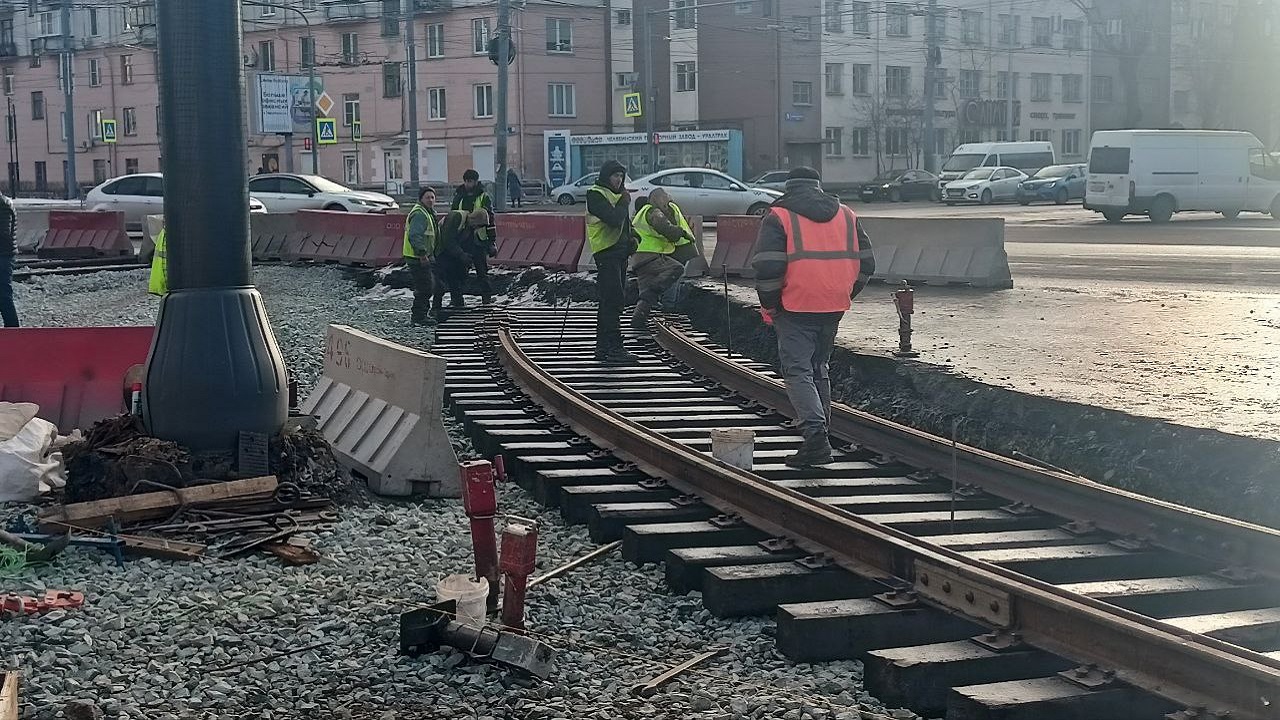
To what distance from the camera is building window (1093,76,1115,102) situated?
79750 millimetres

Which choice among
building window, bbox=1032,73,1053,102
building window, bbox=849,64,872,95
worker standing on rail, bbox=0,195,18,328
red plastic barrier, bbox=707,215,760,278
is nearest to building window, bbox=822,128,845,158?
building window, bbox=849,64,872,95

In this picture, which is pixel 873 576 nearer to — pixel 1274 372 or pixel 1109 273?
pixel 1274 372

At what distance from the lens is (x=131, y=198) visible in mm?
32594

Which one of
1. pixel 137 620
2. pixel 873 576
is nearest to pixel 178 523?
pixel 137 620

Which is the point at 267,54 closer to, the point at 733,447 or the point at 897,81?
the point at 897,81

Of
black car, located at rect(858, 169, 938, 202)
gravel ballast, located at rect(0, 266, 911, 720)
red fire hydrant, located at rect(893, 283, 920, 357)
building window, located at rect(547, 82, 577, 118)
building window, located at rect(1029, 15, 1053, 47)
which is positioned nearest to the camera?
gravel ballast, located at rect(0, 266, 911, 720)

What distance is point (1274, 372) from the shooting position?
11117 mm

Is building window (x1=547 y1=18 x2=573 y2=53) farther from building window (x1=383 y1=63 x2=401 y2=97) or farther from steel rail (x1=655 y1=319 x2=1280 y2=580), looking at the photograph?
steel rail (x1=655 y1=319 x2=1280 y2=580)

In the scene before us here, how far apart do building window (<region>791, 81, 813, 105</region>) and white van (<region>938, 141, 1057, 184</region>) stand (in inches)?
413

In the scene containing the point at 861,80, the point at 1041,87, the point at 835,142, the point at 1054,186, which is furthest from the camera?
the point at 1041,87

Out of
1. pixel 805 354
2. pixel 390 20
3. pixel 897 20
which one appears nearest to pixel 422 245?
pixel 805 354

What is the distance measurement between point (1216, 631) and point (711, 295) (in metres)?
12.1

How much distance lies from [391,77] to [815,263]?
64322 mm

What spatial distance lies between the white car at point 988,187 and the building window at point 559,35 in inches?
873
